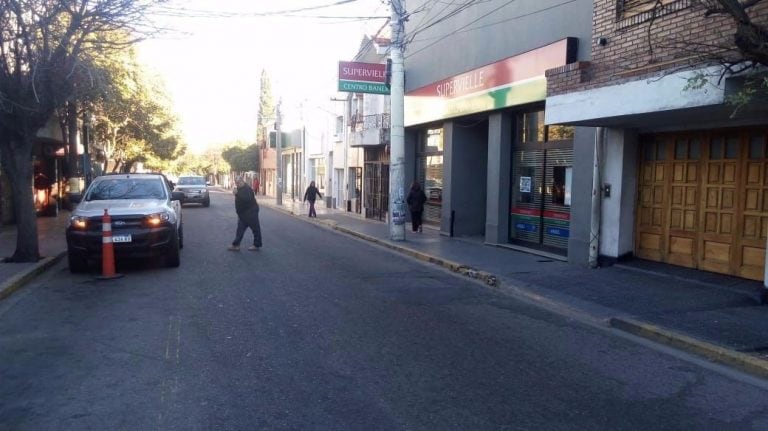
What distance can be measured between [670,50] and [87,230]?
982 centimetres

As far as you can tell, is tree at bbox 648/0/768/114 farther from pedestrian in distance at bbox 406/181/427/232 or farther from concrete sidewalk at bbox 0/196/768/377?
pedestrian in distance at bbox 406/181/427/232

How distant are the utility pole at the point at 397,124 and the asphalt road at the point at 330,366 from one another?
6792 millimetres

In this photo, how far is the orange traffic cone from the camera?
10.7 meters

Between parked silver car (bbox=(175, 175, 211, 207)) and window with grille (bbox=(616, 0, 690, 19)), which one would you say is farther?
parked silver car (bbox=(175, 175, 211, 207))

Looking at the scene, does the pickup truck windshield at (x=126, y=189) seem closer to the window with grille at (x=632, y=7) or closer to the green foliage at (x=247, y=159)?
the window with grille at (x=632, y=7)

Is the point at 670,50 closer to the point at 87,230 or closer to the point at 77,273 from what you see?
the point at 87,230

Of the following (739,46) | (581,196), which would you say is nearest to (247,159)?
(581,196)

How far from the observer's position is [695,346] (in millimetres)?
6805

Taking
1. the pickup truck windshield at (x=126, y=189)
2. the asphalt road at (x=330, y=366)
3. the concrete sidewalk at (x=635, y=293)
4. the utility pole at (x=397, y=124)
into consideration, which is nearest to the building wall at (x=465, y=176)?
the utility pole at (x=397, y=124)

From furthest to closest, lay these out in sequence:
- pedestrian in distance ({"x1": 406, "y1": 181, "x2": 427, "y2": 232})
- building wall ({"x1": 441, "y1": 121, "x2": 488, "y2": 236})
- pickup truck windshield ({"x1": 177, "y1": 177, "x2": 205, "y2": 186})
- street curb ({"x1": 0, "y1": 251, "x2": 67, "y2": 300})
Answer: pickup truck windshield ({"x1": 177, "y1": 177, "x2": 205, "y2": 186}) < pedestrian in distance ({"x1": 406, "y1": 181, "x2": 427, "y2": 232}) < building wall ({"x1": 441, "y1": 121, "x2": 488, "y2": 236}) < street curb ({"x1": 0, "y1": 251, "x2": 67, "y2": 300})

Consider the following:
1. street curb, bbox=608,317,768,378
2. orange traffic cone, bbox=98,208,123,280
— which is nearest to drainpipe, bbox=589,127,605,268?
street curb, bbox=608,317,768,378

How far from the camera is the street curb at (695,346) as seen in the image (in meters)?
6.17

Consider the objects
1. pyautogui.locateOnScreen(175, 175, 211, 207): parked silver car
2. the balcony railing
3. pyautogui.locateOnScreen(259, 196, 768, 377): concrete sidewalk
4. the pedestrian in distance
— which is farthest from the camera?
pyautogui.locateOnScreen(175, 175, 211, 207): parked silver car

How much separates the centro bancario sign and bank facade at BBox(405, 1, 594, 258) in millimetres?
1559
